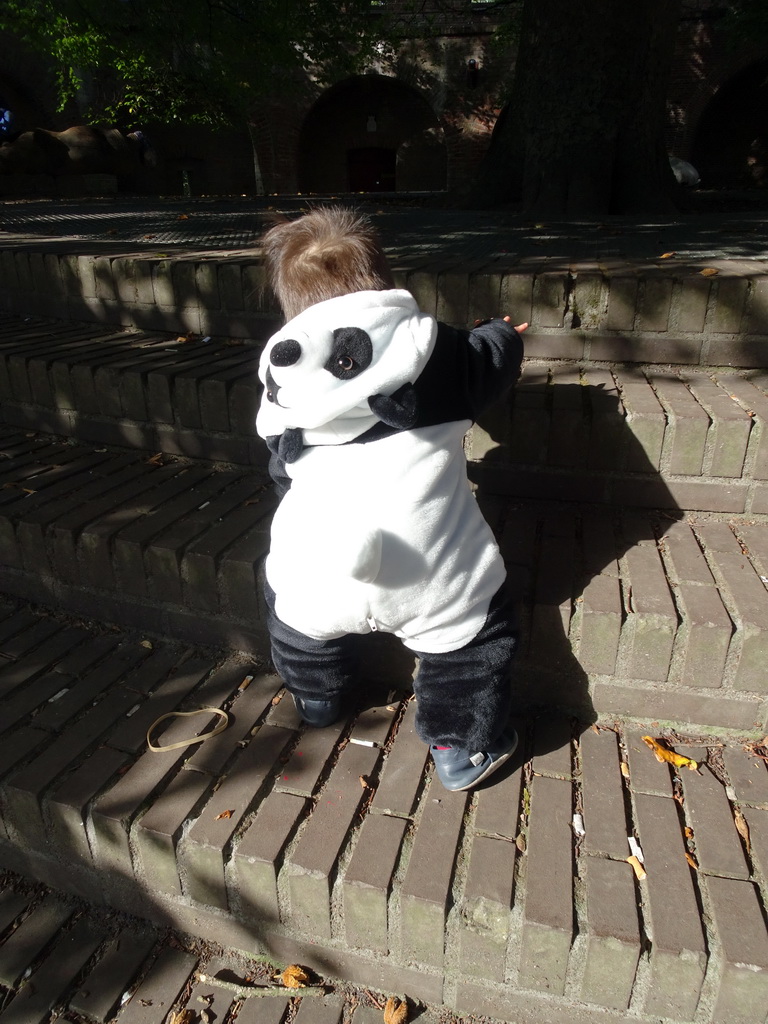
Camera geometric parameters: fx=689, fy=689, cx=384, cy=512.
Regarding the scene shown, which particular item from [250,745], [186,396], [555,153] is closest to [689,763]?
[250,745]

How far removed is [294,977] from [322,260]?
58.2 inches

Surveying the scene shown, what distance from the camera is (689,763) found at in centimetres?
157

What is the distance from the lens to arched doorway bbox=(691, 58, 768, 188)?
51.5 ft

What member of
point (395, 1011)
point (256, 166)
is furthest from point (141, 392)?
point (256, 166)

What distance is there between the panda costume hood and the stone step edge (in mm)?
1008

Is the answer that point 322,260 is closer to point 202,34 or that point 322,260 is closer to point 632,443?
point 632,443

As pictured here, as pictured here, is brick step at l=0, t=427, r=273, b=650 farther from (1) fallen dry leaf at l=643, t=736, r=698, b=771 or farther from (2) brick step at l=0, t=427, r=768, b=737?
(1) fallen dry leaf at l=643, t=736, r=698, b=771

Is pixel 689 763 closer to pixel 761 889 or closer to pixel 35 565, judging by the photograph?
pixel 761 889

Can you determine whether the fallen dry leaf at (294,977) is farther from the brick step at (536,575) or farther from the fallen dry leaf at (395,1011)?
the brick step at (536,575)

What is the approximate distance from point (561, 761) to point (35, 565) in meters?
1.65

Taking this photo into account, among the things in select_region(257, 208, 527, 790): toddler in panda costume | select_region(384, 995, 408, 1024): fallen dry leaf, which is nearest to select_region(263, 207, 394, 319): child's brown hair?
select_region(257, 208, 527, 790): toddler in panda costume

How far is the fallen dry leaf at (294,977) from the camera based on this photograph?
4.68 feet

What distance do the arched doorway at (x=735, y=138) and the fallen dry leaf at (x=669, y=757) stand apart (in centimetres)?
1744

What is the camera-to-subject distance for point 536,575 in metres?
1.77
